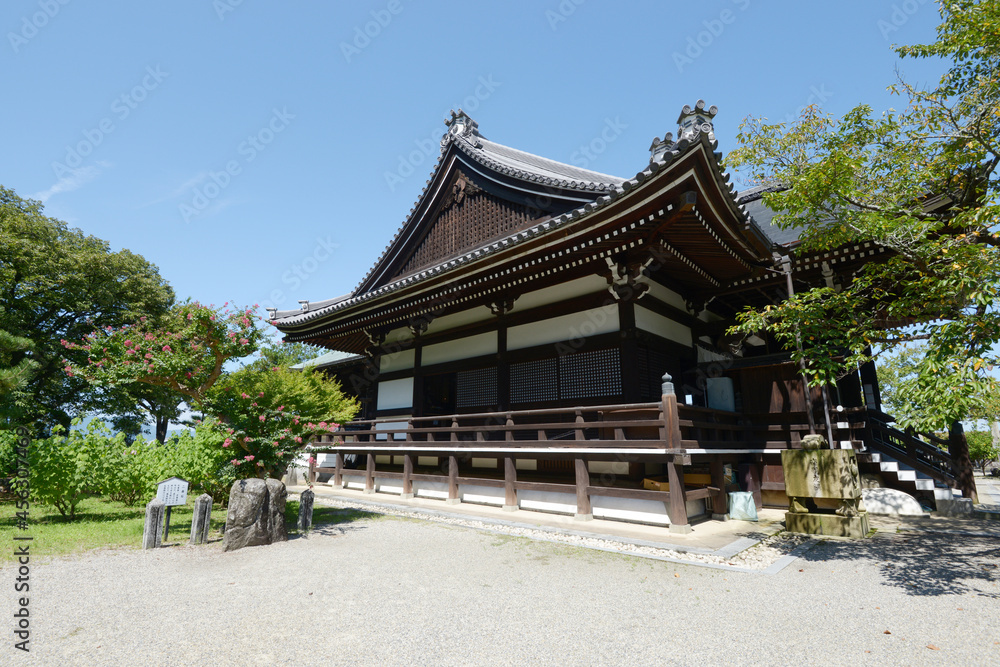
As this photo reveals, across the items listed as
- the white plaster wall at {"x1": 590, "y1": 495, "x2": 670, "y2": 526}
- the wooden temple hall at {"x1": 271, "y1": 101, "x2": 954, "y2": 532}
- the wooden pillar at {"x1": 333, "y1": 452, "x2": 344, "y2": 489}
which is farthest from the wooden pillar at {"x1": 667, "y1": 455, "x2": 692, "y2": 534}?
the wooden pillar at {"x1": 333, "y1": 452, "x2": 344, "y2": 489}

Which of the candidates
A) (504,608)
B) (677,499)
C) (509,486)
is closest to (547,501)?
(509,486)

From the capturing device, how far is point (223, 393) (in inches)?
325

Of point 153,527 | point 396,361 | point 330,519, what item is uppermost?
point 396,361

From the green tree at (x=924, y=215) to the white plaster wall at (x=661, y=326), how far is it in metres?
2.74

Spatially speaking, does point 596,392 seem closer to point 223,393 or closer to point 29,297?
point 223,393

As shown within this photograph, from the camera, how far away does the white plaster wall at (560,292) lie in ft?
33.5

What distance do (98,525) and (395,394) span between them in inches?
301

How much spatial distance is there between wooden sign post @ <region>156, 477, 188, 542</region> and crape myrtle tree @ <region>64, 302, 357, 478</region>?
2.86 feet

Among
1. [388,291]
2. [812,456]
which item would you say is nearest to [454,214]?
[388,291]

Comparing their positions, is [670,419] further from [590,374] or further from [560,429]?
[560,429]

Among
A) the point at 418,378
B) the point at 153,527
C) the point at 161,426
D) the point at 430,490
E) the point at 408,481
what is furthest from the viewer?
the point at 161,426

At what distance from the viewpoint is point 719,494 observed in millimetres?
8742

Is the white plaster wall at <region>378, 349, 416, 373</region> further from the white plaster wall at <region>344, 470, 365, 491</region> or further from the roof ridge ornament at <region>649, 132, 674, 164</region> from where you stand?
the roof ridge ornament at <region>649, 132, 674, 164</region>

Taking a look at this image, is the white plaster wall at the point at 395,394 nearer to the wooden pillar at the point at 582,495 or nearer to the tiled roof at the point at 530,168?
the tiled roof at the point at 530,168
